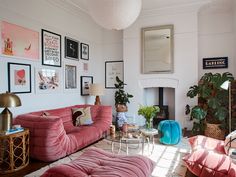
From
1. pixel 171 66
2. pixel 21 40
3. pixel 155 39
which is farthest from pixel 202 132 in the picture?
pixel 21 40

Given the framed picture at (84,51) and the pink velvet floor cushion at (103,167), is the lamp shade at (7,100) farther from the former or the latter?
the framed picture at (84,51)

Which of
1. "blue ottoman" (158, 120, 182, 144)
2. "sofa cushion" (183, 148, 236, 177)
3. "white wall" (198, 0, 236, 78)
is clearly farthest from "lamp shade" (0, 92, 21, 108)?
"white wall" (198, 0, 236, 78)

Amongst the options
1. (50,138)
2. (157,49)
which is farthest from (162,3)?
(50,138)

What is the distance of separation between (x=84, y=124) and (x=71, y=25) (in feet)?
8.16

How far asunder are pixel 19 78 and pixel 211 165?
3.28 meters

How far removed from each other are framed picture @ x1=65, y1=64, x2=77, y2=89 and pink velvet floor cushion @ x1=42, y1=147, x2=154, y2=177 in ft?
9.53

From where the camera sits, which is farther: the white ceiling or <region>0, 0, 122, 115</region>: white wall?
the white ceiling

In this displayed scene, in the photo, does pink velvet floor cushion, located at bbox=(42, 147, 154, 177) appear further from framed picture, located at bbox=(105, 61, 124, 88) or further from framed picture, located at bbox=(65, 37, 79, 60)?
framed picture, located at bbox=(105, 61, 124, 88)

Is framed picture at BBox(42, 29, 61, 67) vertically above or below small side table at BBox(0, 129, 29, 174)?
above

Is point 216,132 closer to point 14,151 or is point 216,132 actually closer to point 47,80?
point 47,80

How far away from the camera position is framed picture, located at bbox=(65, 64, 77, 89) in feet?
16.0

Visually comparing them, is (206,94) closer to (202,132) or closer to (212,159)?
(202,132)

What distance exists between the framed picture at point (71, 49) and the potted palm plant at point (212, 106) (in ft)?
9.74

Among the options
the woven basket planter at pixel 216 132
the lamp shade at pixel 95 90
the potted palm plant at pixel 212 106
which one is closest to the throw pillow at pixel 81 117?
the lamp shade at pixel 95 90
